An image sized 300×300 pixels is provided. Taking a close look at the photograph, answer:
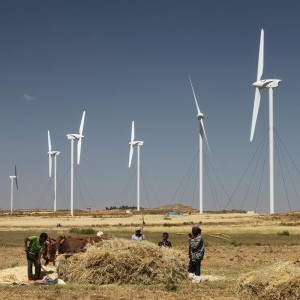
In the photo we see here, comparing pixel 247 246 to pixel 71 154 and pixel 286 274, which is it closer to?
pixel 286 274

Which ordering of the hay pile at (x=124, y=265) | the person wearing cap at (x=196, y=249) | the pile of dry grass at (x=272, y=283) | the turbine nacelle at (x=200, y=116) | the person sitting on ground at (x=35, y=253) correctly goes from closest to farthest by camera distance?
1. the pile of dry grass at (x=272, y=283)
2. the hay pile at (x=124, y=265)
3. the person sitting on ground at (x=35, y=253)
4. the person wearing cap at (x=196, y=249)
5. the turbine nacelle at (x=200, y=116)

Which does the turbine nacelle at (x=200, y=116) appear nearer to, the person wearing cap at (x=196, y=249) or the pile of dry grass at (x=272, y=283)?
the person wearing cap at (x=196, y=249)

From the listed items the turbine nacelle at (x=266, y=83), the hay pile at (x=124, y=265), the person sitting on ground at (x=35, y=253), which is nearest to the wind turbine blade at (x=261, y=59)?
the turbine nacelle at (x=266, y=83)

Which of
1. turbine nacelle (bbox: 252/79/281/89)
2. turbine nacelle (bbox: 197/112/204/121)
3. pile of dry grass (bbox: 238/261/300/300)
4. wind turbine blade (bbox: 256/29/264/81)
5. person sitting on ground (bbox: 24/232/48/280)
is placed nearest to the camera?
pile of dry grass (bbox: 238/261/300/300)

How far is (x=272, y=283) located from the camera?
13617mm

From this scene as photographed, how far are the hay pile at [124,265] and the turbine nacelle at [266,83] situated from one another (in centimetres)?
6710

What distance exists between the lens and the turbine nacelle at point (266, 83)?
84938mm

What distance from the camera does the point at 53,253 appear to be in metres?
22.8

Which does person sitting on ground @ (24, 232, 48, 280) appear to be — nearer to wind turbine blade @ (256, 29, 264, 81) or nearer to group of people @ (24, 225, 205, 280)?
group of people @ (24, 225, 205, 280)

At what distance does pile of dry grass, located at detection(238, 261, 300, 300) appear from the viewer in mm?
13500

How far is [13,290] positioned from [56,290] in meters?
1.29

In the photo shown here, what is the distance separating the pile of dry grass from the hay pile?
5.58m

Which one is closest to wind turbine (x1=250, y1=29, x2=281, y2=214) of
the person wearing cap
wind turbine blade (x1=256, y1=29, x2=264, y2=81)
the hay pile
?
wind turbine blade (x1=256, y1=29, x2=264, y2=81)

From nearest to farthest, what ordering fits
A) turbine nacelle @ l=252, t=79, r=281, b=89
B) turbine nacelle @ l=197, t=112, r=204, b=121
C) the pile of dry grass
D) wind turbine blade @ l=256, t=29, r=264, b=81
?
1. the pile of dry grass
2. wind turbine blade @ l=256, t=29, r=264, b=81
3. turbine nacelle @ l=252, t=79, r=281, b=89
4. turbine nacelle @ l=197, t=112, r=204, b=121
